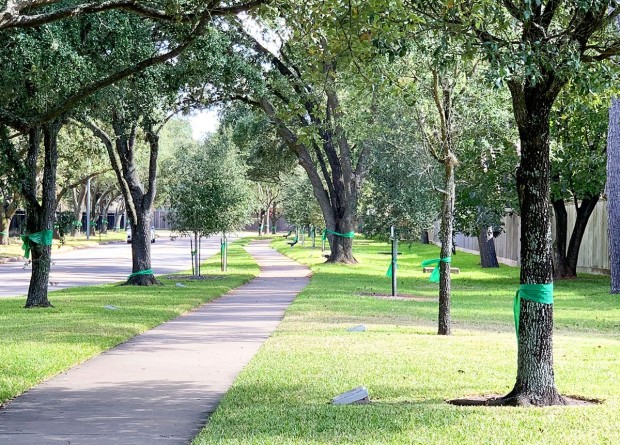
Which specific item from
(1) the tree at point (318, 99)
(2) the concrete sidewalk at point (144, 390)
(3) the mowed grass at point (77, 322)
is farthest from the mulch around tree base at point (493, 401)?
(3) the mowed grass at point (77, 322)

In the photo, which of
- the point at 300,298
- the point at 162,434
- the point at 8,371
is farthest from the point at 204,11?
the point at 300,298

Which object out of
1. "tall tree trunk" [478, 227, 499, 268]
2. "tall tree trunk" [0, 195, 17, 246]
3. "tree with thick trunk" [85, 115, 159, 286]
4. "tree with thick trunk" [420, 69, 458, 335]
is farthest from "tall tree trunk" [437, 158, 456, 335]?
"tall tree trunk" [0, 195, 17, 246]

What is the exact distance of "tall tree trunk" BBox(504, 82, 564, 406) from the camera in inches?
328

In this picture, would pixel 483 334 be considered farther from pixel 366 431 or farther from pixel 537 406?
pixel 366 431

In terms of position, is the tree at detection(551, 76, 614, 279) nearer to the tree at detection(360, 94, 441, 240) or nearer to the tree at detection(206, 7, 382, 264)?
the tree at detection(360, 94, 441, 240)

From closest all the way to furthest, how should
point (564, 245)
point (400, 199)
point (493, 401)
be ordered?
point (493, 401) → point (400, 199) → point (564, 245)

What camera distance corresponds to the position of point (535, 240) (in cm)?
836

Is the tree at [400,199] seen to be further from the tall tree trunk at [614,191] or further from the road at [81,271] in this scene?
the road at [81,271]

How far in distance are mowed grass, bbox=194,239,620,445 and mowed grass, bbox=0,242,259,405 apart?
7.41 ft

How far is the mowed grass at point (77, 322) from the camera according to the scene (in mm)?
10703

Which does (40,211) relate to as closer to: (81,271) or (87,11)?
(87,11)

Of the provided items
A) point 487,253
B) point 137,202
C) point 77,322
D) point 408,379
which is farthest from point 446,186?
point 487,253

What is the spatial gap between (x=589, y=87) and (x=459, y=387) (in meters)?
3.19

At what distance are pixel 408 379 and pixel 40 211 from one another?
11.1 m
